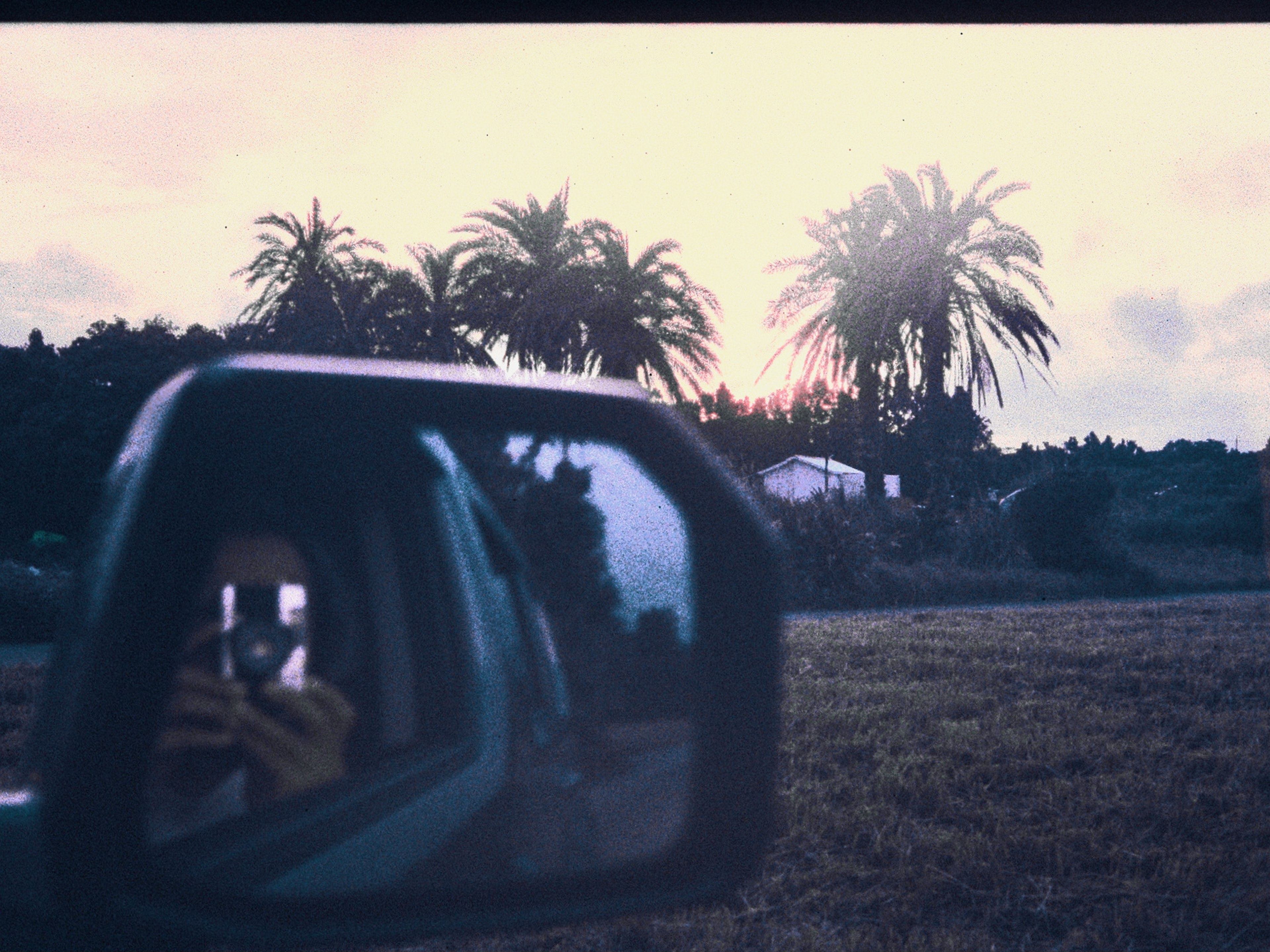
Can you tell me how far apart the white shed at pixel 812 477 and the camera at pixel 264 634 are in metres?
20.2

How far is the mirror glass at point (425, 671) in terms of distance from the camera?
105 centimetres

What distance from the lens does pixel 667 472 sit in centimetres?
132

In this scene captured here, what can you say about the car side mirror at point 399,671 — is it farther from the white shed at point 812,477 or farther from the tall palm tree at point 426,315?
the white shed at point 812,477

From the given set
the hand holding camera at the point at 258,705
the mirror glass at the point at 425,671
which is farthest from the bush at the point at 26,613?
the hand holding camera at the point at 258,705

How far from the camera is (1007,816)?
4.36 metres

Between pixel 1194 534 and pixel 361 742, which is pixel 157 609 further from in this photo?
pixel 1194 534

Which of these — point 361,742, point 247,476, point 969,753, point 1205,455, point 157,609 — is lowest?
point 969,753

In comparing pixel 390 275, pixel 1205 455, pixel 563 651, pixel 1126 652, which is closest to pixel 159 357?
pixel 390 275

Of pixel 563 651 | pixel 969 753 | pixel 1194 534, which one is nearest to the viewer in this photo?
pixel 563 651

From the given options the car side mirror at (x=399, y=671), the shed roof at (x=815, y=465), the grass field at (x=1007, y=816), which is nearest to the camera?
the car side mirror at (x=399, y=671)

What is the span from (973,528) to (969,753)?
567 inches

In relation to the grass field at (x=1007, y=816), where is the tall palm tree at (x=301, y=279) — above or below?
above

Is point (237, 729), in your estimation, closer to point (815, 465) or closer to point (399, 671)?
point (399, 671)

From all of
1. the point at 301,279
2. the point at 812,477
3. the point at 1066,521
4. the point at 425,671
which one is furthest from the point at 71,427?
the point at 812,477
